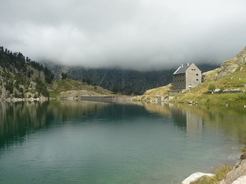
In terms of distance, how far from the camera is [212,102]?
12175cm

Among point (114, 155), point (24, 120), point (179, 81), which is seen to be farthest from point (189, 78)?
point (114, 155)

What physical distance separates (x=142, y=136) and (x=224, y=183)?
1299 inches

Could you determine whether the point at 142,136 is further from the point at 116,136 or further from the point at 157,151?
the point at 157,151

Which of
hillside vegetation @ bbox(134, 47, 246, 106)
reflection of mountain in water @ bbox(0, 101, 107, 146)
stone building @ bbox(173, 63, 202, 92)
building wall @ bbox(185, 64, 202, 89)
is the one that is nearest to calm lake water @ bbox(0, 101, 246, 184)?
reflection of mountain in water @ bbox(0, 101, 107, 146)

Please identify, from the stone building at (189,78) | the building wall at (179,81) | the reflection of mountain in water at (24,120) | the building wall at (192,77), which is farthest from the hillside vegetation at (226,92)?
the reflection of mountain in water at (24,120)

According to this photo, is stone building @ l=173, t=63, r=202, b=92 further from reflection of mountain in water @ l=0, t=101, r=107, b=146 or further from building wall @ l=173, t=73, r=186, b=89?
reflection of mountain in water @ l=0, t=101, r=107, b=146

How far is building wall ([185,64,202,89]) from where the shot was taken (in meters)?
177

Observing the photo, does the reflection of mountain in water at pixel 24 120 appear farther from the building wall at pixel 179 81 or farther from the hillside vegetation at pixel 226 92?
the building wall at pixel 179 81

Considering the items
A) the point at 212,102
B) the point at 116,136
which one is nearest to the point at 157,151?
the point at 116,136

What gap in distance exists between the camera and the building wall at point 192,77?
17688 centimetres

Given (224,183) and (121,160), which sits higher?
(224,183)

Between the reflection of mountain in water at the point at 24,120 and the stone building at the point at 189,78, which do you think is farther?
the stone building at the point at 189,78

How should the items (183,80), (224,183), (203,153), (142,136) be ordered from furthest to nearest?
(183,80)
(142,136)
(203,153)
(224,183)

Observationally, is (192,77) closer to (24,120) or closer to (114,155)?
(24,120)
